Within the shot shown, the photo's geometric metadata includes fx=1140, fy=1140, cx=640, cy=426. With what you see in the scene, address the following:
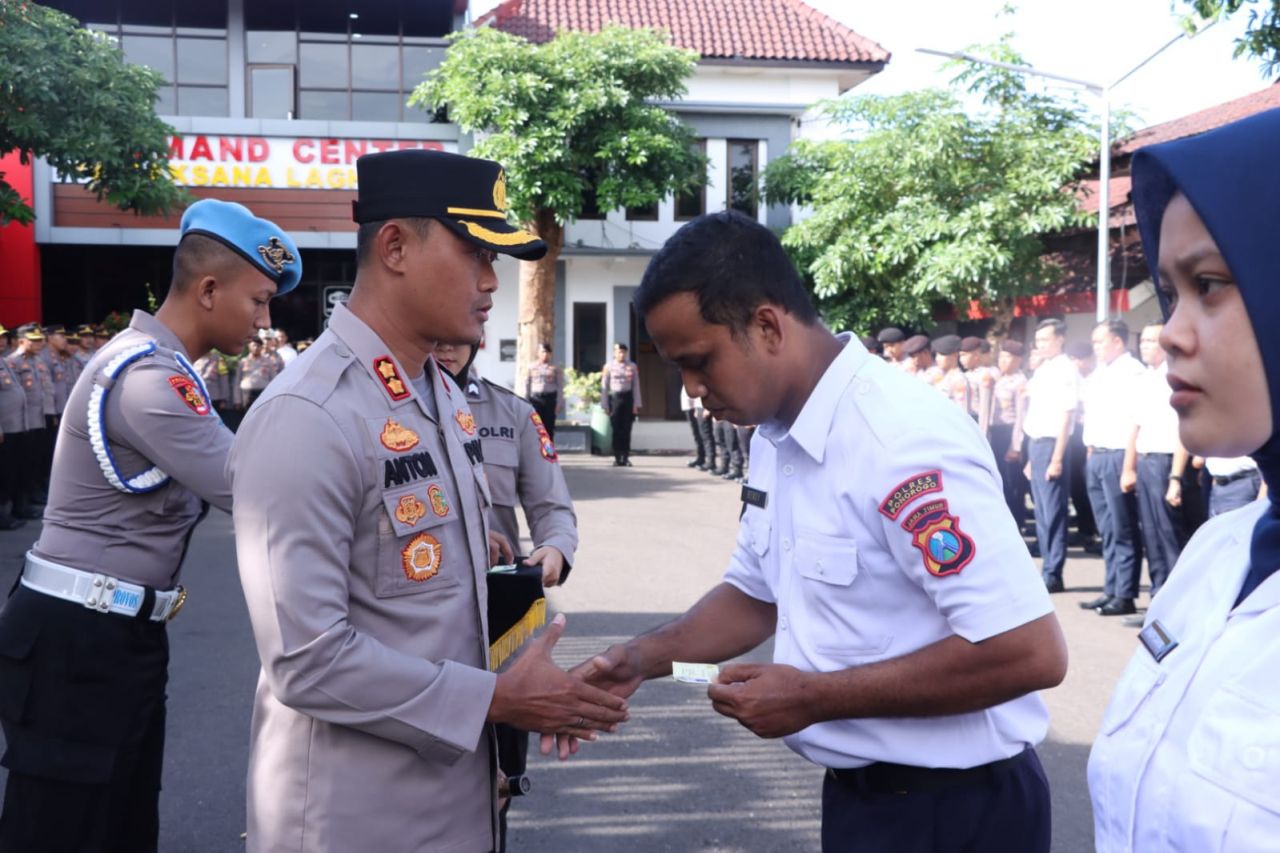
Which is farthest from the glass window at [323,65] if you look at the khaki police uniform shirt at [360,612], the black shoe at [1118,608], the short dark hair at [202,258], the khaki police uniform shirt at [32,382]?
the khaki police uniform shirt at [360,612]

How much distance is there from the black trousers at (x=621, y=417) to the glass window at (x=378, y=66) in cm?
903

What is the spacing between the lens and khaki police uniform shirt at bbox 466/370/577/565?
443cm

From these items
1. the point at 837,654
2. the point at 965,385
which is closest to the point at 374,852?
the point at 837,654

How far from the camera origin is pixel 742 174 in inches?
1008

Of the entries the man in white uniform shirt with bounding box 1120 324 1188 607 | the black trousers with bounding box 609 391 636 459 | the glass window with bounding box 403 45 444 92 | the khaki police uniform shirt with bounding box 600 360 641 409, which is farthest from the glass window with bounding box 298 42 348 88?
the man in white uniform shirt with bounding box 1120 324 1188 607

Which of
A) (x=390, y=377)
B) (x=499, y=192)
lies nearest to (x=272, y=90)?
(x=499, y=192)

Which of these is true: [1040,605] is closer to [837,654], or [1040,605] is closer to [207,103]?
[837,654]

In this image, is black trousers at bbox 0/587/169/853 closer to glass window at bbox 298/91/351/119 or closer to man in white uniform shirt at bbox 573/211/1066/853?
man in white uniform shirt at bbox 573/211/1066/853

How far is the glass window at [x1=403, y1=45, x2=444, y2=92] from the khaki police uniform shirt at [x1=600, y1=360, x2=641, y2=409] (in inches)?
326

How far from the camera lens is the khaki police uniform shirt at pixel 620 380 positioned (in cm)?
2056

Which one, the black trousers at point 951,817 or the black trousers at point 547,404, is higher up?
the black trousers at point 951,817

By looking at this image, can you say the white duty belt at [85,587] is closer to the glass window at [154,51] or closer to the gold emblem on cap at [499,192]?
the gold emblem on cap at [499,192]

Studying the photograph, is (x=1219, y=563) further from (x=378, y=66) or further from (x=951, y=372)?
(x=378, y=66)

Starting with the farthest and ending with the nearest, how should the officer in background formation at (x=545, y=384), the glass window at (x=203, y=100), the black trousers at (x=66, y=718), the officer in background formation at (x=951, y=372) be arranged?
the glass window at (x=203, y=100) < the officer in background formation at (x=545, y=384) < the officer in background formation at (x=951, y=372) < the black trousers at (x=66, y=718)
